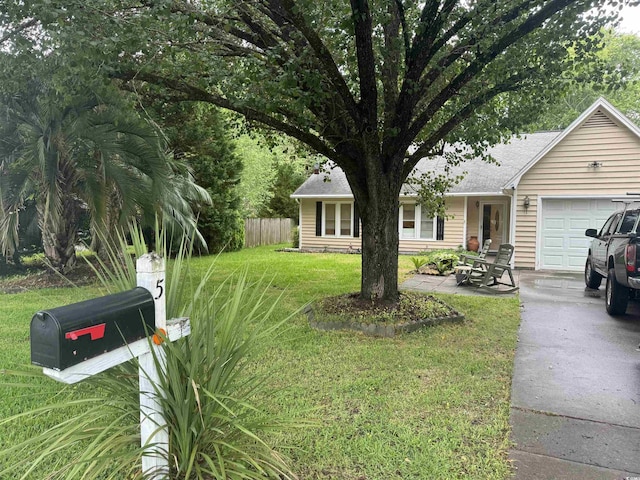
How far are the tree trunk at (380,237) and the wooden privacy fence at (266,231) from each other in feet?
47.3

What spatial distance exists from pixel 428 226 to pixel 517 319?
33.0 feet

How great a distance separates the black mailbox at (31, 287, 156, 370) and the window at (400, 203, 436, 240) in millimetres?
15302

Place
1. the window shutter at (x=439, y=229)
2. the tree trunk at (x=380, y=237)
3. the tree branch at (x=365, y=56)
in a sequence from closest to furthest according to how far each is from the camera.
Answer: the tree branch at (x=365, y=56)
the tree trunk at (x=380, y=237)
the window shutter at (x=439, y=229)

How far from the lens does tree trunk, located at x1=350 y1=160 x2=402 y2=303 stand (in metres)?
6.49

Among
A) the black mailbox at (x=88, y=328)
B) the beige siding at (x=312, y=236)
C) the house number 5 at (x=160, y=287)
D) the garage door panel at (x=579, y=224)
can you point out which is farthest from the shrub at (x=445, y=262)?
the black mailbox at (x=88, y=328)

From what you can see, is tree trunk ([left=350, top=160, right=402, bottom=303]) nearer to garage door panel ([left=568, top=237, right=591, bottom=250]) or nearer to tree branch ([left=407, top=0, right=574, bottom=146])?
tree branch ([left=407, top=0, right=574, bottom=146])

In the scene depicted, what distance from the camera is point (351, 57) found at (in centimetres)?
690

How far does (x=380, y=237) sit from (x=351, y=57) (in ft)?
9.71

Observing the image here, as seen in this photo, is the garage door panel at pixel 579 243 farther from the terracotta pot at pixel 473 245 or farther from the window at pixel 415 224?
the window at pixel 415 224

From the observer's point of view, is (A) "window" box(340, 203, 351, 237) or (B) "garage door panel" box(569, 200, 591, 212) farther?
(A) "window" box(340, 203, 351, 237)

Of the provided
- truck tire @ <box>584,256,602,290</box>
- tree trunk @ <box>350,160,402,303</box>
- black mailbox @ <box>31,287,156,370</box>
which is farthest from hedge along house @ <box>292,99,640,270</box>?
black mailbox @ <box>31,287,156,370</box>

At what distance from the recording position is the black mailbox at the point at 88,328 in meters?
1.55

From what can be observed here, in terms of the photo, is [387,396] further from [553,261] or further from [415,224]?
[415,224]

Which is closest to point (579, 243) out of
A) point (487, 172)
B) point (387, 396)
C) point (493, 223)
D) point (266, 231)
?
point (493, 223)
